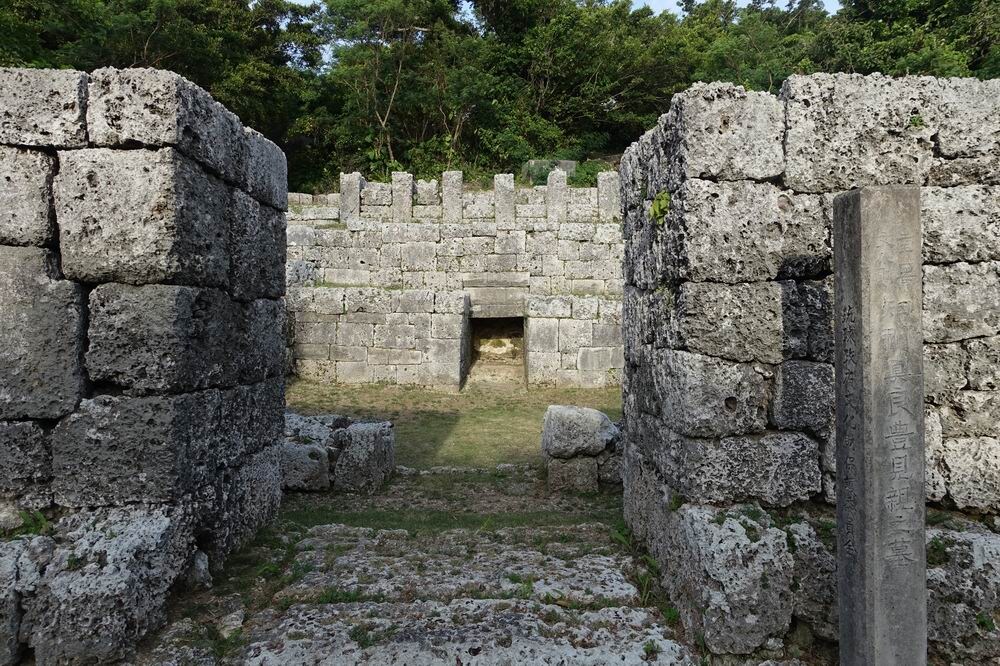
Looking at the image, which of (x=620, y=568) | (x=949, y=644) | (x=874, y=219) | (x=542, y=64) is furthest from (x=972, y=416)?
(x=542, y=64)

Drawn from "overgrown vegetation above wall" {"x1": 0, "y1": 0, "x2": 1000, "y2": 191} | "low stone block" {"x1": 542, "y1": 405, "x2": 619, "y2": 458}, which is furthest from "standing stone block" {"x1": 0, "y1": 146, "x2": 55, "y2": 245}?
"overgrown vegetation above wall" {"x1": 0, "y1": 0, "x2": 1000, "y2": 191}

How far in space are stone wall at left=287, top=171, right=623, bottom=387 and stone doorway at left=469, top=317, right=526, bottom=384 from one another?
2.60ft

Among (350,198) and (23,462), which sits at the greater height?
(350,198)

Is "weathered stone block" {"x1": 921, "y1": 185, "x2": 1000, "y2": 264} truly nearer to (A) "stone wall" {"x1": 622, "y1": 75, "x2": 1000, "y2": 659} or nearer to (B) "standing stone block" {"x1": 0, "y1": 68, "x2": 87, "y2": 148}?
(A) "stone wall" {"x1": 622, "y1": 75, "x2": 1000, "y2": 659}

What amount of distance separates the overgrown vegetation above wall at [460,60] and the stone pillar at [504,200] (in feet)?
21.4

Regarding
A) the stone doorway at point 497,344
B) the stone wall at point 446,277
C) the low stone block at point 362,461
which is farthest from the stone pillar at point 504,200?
the low stone block at point 362,461

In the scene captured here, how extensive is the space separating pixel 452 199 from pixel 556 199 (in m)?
Answer: 2.62

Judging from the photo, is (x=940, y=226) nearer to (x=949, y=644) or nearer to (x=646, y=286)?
(x=646, y=286)

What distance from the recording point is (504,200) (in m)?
13.9

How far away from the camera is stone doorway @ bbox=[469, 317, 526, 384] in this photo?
43.5ft

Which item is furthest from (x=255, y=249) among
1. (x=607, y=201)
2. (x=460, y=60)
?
(x=460, y=60)

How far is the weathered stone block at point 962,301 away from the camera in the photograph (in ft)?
9.27

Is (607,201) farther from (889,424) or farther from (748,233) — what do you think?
(889,424)

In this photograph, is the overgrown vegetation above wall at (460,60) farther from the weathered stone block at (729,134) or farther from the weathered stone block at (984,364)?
the weathered stone block at (984,364)
